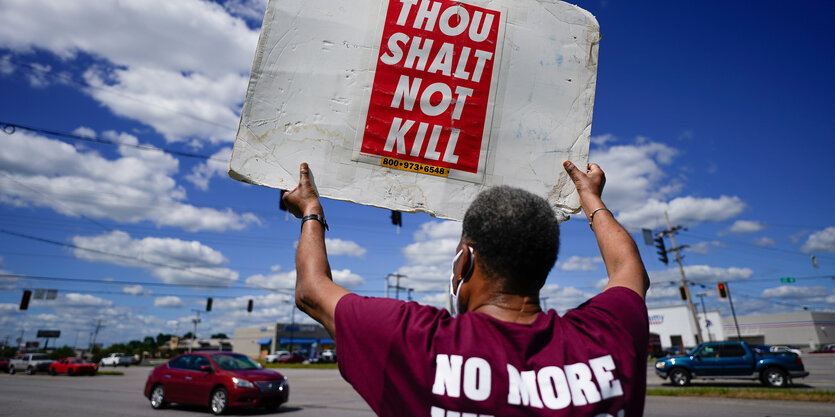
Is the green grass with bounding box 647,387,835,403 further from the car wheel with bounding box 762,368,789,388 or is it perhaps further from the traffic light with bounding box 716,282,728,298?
the traffic light with bounding box 716,282,728,298

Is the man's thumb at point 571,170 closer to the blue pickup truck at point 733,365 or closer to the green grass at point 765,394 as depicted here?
the green grass at point 765,394

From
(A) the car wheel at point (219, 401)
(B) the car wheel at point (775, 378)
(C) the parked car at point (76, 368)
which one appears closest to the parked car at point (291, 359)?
(C) the parked car at point (76, 368)

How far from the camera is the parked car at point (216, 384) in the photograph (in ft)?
35.1

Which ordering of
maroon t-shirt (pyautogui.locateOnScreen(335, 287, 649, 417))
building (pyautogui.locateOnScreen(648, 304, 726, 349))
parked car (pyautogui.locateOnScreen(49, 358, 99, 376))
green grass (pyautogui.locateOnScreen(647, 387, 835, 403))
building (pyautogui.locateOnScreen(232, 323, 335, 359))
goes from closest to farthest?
1. maroon t-shirt (pyautogui.locateOnScreen(335, 287, 649, 417))
2. green grass (pyautogui.locateOnScreen(647, 387, 835, 403))
3. parked car (pyautogui.locateOnScreen(49, 358, 99, 376))
4. building (pyautogui.locateOnScreen(648, 304, 726, 349))
5. building (pyautogui.locateOnScreen(232, 323, 335, 359))

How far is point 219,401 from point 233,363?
104cm

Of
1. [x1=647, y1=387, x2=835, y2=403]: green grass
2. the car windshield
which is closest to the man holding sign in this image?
the car windshield

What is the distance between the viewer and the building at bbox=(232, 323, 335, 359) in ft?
263

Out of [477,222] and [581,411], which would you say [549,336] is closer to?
[581,411]

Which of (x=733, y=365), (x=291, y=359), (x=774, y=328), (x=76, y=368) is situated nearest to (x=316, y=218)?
(x=733, y=365)

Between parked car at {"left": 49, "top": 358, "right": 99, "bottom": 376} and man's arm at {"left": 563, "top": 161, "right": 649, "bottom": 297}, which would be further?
parked car at {"left": 49, "top": 358, "right": 99, "bottom": 376}

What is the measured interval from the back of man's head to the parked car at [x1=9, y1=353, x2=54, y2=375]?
4306 centimetres

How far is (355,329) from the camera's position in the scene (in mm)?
1182

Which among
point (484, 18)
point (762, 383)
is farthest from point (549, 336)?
point (762, 383)

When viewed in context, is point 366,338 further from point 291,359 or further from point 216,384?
point 291,359
